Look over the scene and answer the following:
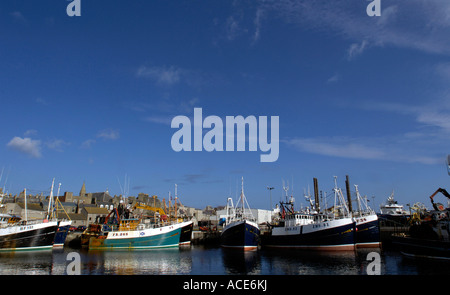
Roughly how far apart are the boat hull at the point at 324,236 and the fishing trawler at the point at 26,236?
51215 mm

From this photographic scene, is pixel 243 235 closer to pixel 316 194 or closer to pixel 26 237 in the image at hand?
pixel 316 194

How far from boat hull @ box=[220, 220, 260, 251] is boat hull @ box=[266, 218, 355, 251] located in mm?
7430

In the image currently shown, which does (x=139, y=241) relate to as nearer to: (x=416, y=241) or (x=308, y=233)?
(x=308, y=233)

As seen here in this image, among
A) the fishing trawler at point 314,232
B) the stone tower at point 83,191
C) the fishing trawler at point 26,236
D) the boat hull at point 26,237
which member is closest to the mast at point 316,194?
the fishing trawler at point 314,232

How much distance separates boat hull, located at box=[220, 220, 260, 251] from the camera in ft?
190

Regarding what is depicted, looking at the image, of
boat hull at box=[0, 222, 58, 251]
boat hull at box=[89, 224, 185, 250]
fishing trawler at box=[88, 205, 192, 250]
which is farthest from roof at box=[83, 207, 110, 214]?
boat hull at box=[0, 222, 58, 251]

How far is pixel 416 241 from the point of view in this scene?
135ft

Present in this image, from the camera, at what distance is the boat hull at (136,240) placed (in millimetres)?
61875

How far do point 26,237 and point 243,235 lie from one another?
44583mm

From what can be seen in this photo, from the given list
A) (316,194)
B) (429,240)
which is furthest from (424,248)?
(316,194)

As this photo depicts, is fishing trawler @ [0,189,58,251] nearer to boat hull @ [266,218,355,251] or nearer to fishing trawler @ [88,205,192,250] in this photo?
fishing trawler @ [88,205,192,250]

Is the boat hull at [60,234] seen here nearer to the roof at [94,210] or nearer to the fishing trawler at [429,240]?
the roof at [94,210]
